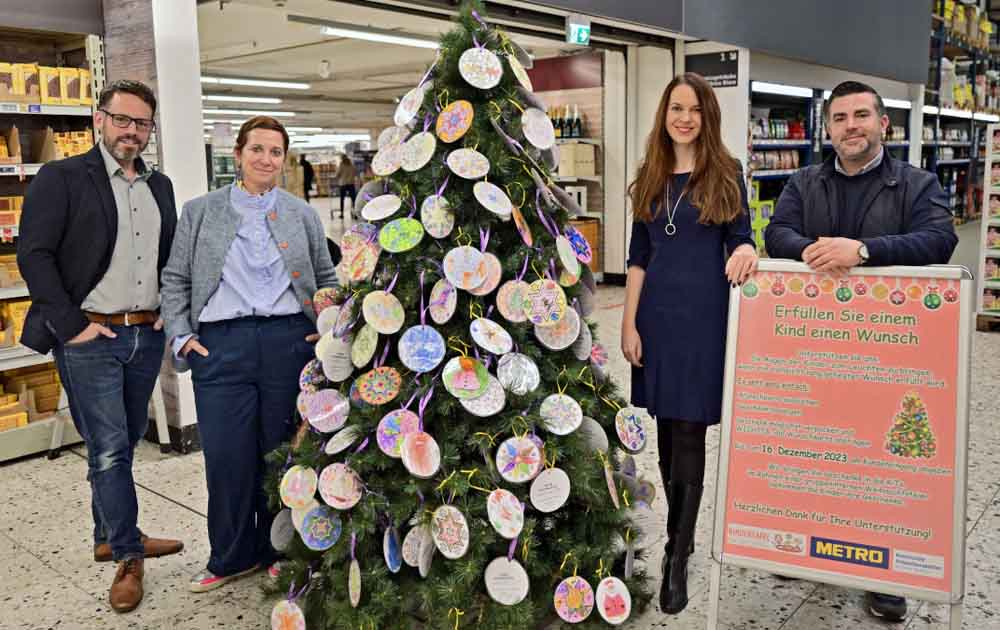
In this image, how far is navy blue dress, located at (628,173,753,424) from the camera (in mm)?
2547

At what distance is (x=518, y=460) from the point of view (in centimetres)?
228

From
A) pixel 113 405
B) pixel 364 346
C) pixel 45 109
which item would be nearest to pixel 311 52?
pixel 45 109

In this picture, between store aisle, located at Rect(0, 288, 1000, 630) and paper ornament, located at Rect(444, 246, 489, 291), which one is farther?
store aisle, located at Rect(0, 288, 1000, 630)

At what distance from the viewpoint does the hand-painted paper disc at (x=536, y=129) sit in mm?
2391

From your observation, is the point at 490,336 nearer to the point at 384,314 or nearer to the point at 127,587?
the point at 384,314

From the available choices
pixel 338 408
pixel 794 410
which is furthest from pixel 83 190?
pixel 794 410

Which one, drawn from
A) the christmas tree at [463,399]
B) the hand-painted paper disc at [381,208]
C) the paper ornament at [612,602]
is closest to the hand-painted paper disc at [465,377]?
the christmas tree at [463,399]

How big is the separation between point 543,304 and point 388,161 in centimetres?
61

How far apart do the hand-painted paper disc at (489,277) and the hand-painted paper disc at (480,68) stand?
0.47 m

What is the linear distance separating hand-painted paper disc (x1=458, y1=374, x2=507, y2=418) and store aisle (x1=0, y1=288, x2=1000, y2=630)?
862mm

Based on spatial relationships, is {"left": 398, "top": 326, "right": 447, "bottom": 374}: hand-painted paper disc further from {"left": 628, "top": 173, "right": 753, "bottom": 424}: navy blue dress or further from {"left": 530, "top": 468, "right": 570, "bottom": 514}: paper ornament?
{"left": 628, "top": 173, "right": 753, "bottom": 424}: navy blue dress

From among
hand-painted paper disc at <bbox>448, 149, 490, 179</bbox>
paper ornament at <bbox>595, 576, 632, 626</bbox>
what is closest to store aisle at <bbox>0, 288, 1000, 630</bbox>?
paper ornament at <bbox>595, 576, 632, 626</bbox>

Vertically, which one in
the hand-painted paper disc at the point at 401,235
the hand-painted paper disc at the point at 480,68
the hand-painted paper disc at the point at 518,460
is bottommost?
the hand-painted paper disc at the point at 518,460

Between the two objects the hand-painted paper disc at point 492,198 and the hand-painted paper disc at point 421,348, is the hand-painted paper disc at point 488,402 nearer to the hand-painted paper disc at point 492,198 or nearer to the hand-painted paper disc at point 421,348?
the hand-painted paper disc at point 421,348
